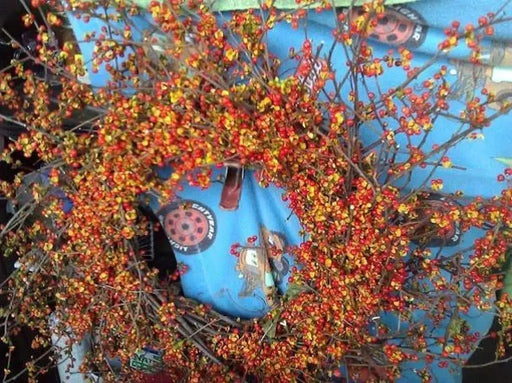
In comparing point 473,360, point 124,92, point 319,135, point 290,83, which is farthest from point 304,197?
point 473,360

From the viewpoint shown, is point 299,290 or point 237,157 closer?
point 237,157

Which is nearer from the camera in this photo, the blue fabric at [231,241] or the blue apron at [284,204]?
the blue apron at [284,204]

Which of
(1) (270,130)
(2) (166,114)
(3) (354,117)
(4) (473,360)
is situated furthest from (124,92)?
(4) (473,360)

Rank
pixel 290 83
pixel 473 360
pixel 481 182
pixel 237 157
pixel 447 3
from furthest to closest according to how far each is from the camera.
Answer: pixel 473 360 → pixel 481 182 → pixel 447 3 → pixel 237 157 → pixel 290 83

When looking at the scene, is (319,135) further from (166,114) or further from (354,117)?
(166,114)

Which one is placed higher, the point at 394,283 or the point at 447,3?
the point at 447,3

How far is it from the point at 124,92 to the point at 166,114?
0.26 meters

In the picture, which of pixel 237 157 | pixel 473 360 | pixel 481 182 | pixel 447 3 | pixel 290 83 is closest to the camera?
pixel 290 83

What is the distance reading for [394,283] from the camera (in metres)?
1.26

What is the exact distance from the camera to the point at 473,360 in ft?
5.76

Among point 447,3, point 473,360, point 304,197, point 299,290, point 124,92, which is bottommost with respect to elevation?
point 473,360

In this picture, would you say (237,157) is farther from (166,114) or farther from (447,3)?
(447,3)

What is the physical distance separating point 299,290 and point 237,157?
0.40 meters

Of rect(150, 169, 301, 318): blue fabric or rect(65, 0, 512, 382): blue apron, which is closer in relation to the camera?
rect(65, 0, 512, 382): blue apron
